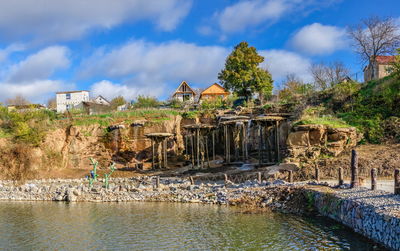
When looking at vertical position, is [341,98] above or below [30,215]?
above

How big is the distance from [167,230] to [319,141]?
1432 cm

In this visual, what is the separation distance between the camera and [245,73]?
45031 mm

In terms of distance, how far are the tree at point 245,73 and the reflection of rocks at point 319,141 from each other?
66.5ft

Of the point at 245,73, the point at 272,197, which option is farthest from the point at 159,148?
the point at 272,197

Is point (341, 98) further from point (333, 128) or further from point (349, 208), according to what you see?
point (349, 208)

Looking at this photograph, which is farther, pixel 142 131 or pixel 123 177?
pixel 142 131

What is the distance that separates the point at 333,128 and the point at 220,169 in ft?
29.2

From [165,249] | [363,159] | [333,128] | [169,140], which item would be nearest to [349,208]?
[165,249]

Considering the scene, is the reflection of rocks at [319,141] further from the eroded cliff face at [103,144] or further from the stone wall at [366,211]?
the eroded cliff face at [103,144]

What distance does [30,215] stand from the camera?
1802 centimetres

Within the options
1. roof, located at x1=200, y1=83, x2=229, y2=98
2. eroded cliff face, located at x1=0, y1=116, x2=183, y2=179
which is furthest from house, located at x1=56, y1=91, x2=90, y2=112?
eroded cliff face, located at x1=0, y1=116, x2=183, y2=179

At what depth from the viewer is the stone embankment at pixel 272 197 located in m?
11.2

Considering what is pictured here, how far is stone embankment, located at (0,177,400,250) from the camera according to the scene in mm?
11242

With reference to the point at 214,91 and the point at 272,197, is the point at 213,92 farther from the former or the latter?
the point at 272,197
